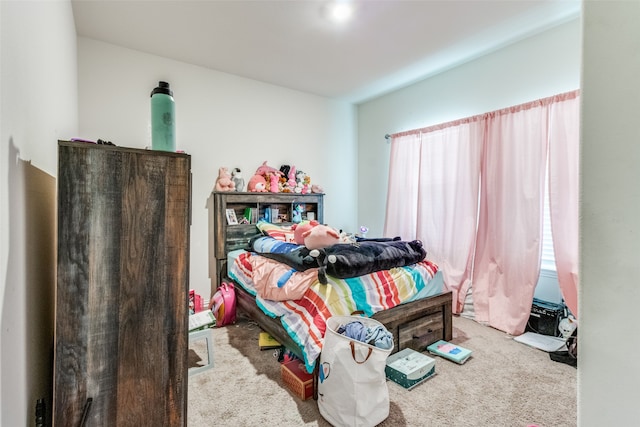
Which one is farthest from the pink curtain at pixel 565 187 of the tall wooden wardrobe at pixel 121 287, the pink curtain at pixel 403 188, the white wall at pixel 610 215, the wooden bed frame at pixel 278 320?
the tall wooden wardrobe at pixel 121 287

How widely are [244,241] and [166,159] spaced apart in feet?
8.32

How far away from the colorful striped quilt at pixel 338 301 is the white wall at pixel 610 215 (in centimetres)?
130

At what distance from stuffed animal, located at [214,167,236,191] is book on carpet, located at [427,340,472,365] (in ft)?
8.14

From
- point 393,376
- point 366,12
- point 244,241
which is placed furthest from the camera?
point 244,241

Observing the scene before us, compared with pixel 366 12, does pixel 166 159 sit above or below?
below

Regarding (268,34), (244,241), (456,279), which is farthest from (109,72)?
(456,279)

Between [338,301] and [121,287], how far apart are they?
1.25 meters

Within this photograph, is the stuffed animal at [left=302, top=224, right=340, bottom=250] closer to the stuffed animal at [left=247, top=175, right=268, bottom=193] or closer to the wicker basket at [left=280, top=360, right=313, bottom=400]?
the wicker basket at [left=280, top=360, right=313, bottom=400]

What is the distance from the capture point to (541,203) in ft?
8.61

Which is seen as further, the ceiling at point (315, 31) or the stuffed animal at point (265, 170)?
the stuffed animal at point (265, 170)

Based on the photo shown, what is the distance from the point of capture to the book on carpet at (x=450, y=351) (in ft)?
7.06

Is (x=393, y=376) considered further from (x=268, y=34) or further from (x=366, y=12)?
(x=268, y=34)

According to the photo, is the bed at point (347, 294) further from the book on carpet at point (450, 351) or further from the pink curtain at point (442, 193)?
the pink curtain at point (442, 193)

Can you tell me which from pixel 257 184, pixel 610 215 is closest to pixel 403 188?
pixel 257 184
